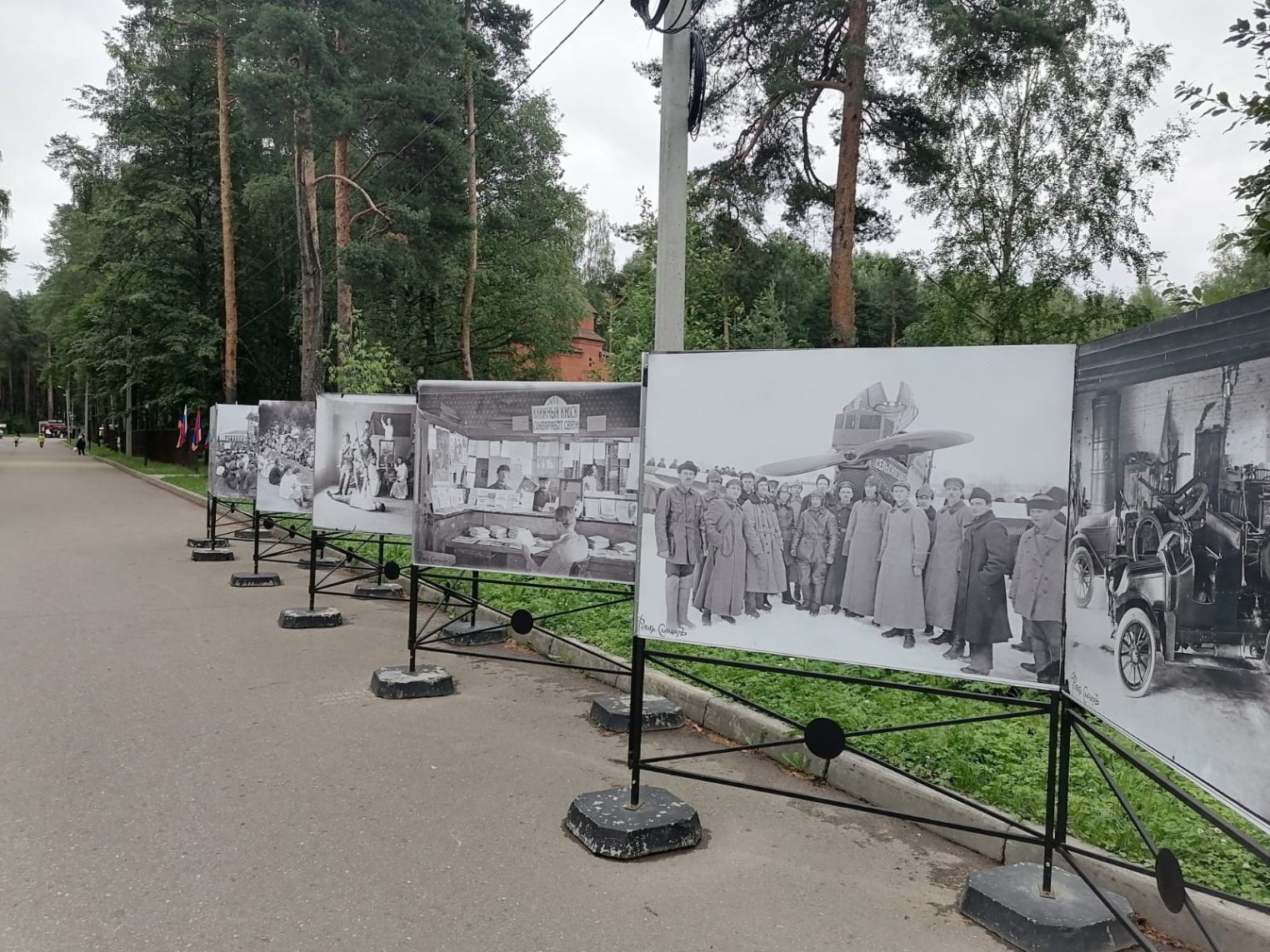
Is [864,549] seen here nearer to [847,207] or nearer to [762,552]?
[762,552]

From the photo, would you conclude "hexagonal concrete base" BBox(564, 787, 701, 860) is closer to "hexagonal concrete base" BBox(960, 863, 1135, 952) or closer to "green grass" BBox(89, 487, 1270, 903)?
"green grass" BBox(89, 487, 1270, 903)

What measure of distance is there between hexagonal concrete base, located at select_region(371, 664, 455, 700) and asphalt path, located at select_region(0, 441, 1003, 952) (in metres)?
0.09

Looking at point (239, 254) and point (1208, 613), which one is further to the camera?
point (239, 254)

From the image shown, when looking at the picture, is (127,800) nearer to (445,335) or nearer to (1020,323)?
(1020,323)

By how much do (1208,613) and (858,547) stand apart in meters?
1.33

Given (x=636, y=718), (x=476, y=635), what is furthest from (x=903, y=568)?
(x=476, y=635)

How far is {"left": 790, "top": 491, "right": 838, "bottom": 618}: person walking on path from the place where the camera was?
3.41m

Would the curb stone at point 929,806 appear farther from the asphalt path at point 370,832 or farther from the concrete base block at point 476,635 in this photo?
the concrete base block at point 476,635

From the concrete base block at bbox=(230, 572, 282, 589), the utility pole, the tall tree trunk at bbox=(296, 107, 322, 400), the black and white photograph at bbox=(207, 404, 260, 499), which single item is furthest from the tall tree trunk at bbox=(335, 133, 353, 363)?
the utility pole

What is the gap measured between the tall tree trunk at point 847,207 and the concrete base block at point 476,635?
30.7 feet

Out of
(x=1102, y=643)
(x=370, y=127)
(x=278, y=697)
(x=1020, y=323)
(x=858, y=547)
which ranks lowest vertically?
(x=278, y=697)

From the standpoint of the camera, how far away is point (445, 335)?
109 ft

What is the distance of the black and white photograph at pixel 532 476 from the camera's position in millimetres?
5199

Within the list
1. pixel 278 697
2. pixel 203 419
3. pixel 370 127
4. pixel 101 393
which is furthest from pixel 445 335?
pixel 278 697
